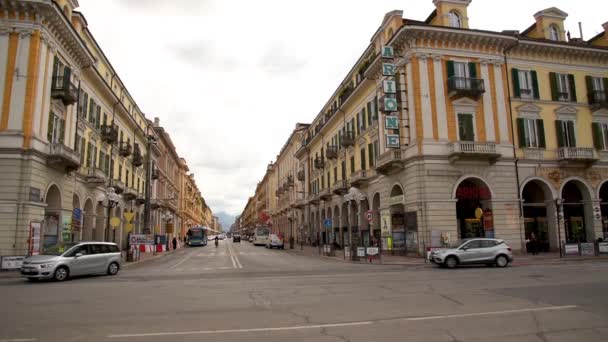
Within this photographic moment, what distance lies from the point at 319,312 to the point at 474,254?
15420 mm

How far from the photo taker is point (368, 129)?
125ft

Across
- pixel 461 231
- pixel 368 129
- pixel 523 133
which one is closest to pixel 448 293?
pixel 461 231

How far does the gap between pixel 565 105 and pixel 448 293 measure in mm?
28501

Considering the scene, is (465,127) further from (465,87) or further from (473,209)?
(473,209)

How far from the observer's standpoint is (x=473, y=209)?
1272 inches

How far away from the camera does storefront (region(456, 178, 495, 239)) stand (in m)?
30.8

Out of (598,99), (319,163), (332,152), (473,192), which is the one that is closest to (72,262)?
(473,192)

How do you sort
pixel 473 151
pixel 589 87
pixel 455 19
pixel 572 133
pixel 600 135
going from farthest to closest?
pixel 589 87, pixel 600 135, pixel 572 133, pixel 455 19, pixel 473 151

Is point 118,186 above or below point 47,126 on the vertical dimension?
below

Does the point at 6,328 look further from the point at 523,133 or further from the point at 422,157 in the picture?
the point at 523,133

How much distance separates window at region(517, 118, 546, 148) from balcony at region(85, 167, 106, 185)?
110 ft

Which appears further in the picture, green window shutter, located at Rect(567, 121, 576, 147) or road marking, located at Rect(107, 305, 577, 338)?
green window shutter, located at Rect(567, 121, 576, 147)

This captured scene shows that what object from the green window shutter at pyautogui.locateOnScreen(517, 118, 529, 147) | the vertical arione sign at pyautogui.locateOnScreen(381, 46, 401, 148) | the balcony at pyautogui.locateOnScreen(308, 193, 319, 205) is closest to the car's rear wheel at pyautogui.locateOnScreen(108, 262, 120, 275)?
the vertical arione sign at pyautogui.locateOnScreen(381, 46, 401, 148)

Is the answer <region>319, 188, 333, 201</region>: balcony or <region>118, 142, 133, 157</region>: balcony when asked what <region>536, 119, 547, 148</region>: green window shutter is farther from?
<region>118, 142, 133, 157</region>: balcony
